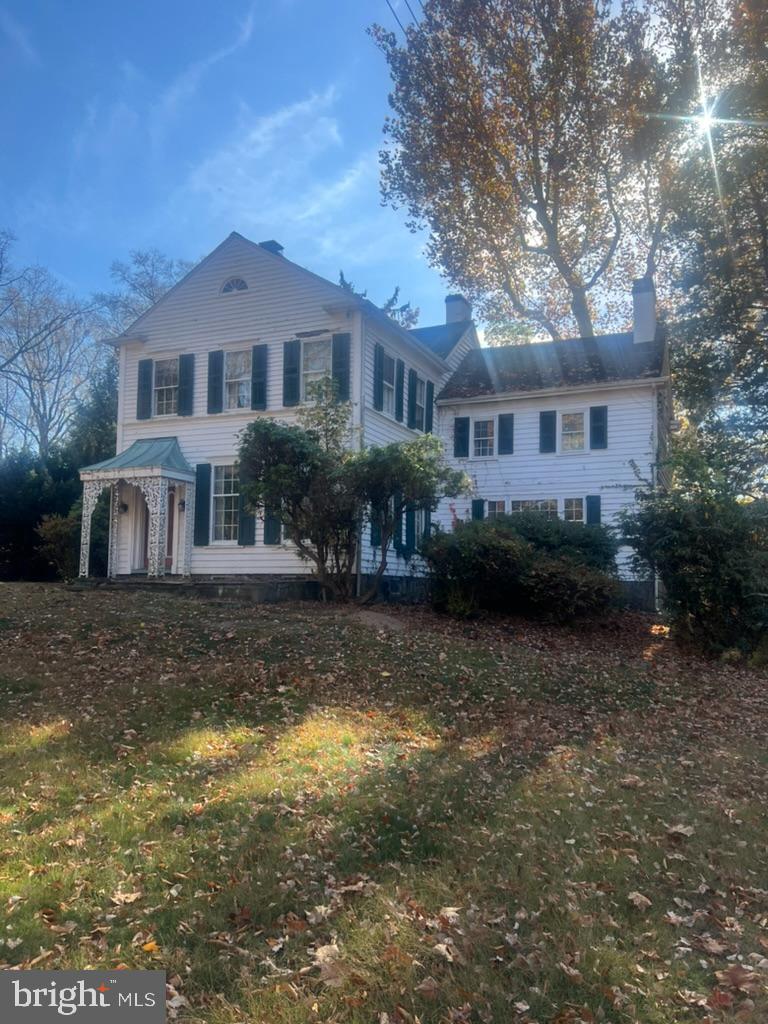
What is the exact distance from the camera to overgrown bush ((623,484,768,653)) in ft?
39.4

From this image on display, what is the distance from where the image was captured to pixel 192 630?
35.1 feet

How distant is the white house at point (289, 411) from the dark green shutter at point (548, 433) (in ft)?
0.13

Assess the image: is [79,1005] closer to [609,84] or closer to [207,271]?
[207,271]

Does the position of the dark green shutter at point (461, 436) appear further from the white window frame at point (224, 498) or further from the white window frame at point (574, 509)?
the white window frame at point (224, 498)

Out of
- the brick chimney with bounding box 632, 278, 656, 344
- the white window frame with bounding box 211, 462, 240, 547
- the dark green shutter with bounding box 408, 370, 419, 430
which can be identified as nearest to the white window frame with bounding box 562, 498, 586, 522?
the dark green shutter with bounding box 408, 370, 419, 430

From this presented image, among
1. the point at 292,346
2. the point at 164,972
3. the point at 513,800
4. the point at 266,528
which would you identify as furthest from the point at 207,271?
the point at 164,972

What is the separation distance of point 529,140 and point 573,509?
1201 cm

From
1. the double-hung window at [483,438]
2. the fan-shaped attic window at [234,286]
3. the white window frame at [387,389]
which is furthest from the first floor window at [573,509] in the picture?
the fan-shaped attic window at [234,286]

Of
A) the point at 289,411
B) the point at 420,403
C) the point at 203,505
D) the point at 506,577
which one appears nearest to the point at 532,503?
the point at 420,403

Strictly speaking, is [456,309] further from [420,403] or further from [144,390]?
[144,390]

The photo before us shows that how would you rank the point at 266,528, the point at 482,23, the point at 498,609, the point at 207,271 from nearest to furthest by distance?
1. the point at 498,609
2. the point at 266,528
3. the point at 207,271
4. the point at 482,23

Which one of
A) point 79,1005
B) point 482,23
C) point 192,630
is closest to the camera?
point 79,1005

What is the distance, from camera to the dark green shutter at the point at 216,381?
59.6 feet

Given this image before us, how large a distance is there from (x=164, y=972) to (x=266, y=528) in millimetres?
13939
